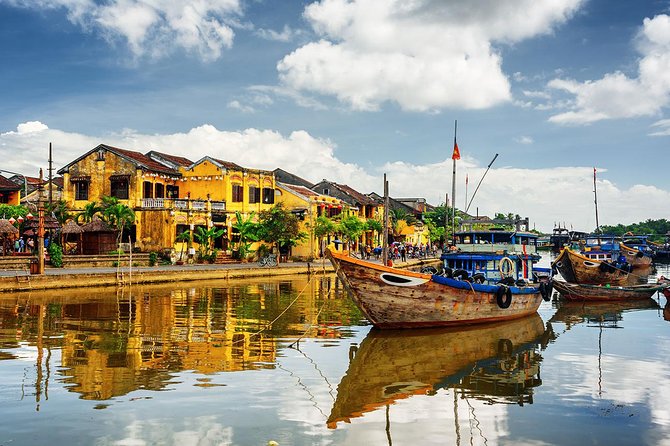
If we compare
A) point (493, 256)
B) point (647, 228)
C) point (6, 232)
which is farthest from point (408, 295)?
point (647, 228)

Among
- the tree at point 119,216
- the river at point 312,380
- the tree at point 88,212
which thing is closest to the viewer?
the river at point 312,380

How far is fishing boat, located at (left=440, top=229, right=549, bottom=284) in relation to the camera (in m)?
22.0

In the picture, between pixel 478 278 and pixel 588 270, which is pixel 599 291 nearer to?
pixel 588 270

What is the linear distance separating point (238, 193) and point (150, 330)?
29890mm

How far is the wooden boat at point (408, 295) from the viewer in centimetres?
1720

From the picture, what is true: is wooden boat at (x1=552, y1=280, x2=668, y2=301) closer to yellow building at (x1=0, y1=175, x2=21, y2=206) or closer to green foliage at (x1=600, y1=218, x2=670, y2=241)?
yellow building at (x1=0, y1=175, x2=21, y2=206)

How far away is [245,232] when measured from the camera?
146 feet

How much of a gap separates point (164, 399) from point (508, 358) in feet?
29.6

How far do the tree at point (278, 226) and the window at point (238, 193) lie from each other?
2273 millimetres

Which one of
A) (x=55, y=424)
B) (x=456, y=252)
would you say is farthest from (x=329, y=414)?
(x=456, y=252)

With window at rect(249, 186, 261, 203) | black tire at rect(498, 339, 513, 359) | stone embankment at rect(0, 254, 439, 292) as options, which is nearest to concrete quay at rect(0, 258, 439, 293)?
stone embankment at rect(0, 254, 439, 292)

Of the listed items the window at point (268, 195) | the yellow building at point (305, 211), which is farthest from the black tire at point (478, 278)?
the window at point (268, 195)

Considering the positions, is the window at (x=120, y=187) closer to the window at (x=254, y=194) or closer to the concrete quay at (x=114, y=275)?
the concrete quay at (x=114, y=275)

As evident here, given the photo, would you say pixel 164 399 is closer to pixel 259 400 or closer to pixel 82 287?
pixel 259 400
